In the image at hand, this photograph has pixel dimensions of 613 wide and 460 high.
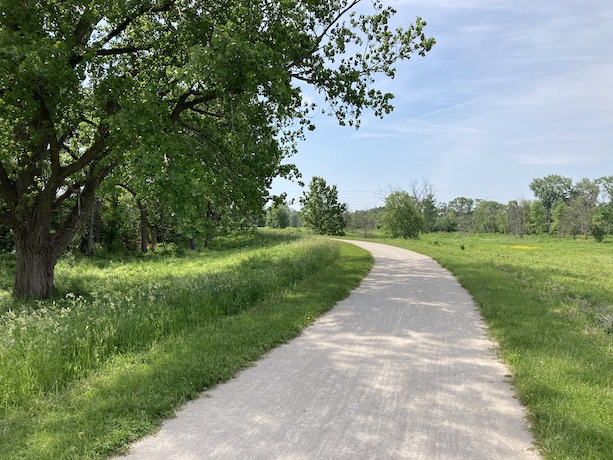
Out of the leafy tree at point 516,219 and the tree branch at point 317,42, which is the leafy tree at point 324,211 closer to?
the leafy tree at point 516,219

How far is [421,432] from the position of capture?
3.57 meters

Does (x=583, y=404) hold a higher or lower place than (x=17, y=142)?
lower

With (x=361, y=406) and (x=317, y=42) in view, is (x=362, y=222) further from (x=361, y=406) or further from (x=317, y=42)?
(x=361, y=406)

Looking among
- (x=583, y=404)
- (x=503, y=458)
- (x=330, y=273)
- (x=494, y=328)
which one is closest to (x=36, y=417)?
(x=503, y=458)

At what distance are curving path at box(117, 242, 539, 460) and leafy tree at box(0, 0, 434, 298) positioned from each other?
15.7ft

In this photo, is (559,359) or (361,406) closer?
(361,406)

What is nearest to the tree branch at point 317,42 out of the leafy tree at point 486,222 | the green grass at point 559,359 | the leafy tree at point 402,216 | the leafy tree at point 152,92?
the leafy tree at point 152,92

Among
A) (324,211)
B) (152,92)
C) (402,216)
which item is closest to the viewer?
(152,92)

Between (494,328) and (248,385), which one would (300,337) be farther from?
(494,328)

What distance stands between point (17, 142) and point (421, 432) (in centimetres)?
1205

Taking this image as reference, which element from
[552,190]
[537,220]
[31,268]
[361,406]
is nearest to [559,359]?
[361,406]

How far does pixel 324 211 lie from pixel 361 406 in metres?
63.1

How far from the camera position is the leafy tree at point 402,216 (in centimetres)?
5478

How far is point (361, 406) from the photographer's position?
4.06 metres
